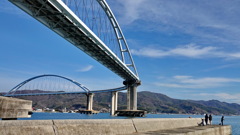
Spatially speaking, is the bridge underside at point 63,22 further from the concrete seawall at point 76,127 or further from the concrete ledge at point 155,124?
the concrete seawall at point 76,127

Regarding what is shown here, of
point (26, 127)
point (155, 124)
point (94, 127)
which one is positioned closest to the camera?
point (26, 127)

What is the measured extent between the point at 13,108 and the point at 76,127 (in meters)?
1.70

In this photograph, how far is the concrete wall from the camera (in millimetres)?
4366

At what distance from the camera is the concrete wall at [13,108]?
172 inches

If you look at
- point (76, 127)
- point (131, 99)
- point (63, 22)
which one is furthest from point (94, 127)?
point (131, 99)

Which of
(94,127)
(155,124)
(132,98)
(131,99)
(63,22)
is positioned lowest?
(131,99)

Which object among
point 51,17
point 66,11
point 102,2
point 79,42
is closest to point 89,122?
point 66,11

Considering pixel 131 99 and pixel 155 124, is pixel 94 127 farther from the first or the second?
pixel 131 99

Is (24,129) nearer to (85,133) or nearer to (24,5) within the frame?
(85,133)

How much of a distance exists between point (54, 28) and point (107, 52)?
58.0 feet

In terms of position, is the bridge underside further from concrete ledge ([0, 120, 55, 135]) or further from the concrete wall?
concrete ledge ([0, 120, 55, 135])

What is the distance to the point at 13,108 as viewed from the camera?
→ 4.57 metres

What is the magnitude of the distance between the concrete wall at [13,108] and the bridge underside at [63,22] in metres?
26.1

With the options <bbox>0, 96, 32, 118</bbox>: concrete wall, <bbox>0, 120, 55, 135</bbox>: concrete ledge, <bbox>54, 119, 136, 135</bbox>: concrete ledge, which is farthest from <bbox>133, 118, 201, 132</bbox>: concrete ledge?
<bbox>0, 96, 32, 118</bbox>: concrete wall
